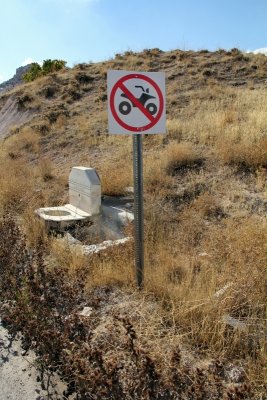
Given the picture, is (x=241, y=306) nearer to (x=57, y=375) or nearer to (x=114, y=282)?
(x=114, y=282)

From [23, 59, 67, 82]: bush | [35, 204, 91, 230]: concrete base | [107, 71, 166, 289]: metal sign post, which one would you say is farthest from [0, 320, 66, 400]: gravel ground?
[23, 59, 67, 82]: bush

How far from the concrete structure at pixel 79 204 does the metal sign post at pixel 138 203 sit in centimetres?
260

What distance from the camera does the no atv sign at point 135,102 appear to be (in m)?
3.67

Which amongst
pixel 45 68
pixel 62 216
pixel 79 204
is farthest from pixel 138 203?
pixel 45 68

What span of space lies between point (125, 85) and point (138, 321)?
2.10 m

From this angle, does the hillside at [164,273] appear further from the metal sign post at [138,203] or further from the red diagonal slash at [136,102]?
the red diagonal slash at [136,102]

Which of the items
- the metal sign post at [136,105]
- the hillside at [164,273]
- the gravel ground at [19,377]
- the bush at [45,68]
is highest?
the bush at [45,68]

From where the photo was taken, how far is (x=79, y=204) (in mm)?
7215

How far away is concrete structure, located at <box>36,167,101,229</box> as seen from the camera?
651 centimetres

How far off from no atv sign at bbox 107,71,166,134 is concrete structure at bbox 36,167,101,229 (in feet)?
9.99

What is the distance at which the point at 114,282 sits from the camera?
4.39m

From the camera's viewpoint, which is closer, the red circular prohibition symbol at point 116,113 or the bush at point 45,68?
the red circular prohibition symbol at point 116,113

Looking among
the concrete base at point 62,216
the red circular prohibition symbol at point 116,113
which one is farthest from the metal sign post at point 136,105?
the concrete base at point 62,216

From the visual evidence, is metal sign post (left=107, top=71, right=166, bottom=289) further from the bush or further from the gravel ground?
the bush
